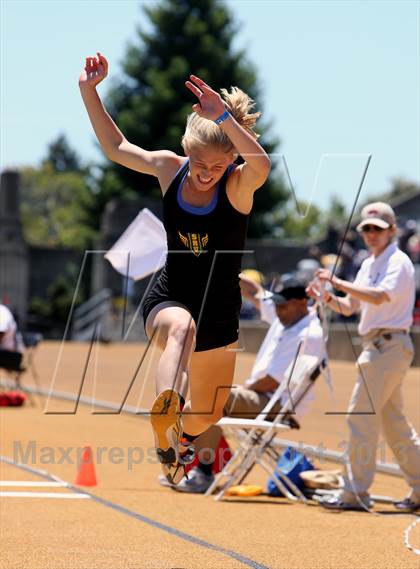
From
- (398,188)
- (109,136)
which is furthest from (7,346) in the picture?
(398,188)

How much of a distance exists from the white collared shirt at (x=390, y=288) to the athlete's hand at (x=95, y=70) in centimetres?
300

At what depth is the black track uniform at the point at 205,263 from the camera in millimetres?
5523

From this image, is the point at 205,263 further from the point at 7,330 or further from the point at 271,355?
the point at 7,330

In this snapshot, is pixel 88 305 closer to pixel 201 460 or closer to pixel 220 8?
pixel 220 8

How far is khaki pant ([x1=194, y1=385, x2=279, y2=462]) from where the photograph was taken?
8.91 metres

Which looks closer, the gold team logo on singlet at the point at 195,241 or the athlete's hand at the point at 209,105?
the athlete's hand at the point at 209,105

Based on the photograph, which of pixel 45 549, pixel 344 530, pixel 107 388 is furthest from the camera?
pixel 107 388

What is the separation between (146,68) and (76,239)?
865cm

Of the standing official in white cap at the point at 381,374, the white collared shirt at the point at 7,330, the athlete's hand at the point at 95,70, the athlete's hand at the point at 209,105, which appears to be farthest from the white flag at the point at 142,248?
the white collared shirt at the point at 7,330

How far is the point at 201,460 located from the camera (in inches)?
352

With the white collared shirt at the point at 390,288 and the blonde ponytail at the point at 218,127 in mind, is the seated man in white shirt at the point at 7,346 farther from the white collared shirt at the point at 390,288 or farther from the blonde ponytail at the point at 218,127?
the blonde ponytail at the point at 218,127

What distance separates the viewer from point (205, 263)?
18.2 feet

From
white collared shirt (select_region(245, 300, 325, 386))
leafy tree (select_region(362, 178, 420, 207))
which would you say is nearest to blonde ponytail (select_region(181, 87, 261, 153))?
white collared shirt (select_region(245, 300, 325, 386))

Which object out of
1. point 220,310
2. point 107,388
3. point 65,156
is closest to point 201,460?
point 220,310
